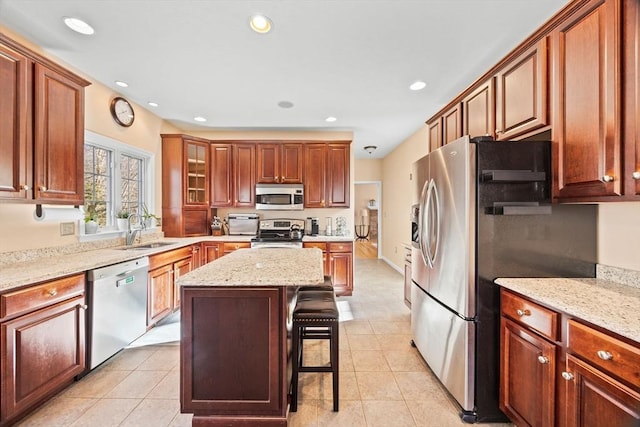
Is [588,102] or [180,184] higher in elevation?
[588,102]

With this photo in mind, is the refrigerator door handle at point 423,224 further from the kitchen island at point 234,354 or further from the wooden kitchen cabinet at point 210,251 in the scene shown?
the wooden kitchen cabinet at point 210,251

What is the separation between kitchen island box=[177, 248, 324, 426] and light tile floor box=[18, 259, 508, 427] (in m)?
0.27

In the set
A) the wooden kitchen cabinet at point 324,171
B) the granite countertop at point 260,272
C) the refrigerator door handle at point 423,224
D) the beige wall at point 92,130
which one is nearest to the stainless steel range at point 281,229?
the wooden kitchen cabinet at point 324,171

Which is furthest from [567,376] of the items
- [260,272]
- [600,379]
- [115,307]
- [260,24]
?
[115,307]

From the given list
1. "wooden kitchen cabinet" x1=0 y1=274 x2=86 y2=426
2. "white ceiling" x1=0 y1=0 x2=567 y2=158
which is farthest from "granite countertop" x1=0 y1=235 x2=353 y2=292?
"white ceiling" x1=0 y1=0 x2=567 y2=158

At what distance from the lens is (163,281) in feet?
10.1

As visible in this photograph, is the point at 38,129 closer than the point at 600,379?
No

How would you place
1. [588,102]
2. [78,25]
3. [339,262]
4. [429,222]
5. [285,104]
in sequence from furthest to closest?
[339,262] < [285,104] < [429,222] < [78,25] < [588,102]

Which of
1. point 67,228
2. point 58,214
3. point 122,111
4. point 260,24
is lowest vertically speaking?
point 67,228

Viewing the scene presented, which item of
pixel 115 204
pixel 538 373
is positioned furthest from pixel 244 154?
pixel 538 373

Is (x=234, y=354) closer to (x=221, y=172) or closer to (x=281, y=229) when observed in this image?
Result: (x=281, y=229)

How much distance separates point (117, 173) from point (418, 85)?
11.8 ft

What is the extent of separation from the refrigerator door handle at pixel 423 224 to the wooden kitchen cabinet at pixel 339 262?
179 centimetres

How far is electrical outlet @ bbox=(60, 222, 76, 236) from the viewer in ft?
8.06
